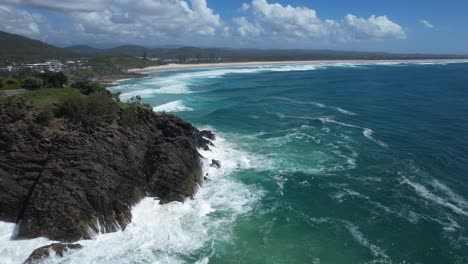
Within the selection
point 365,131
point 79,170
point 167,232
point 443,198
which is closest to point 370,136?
point 365,131

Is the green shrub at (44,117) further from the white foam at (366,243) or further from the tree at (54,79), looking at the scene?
the white foam at (366,243)

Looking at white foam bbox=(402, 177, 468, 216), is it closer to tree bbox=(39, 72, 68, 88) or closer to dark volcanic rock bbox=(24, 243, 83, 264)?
dark volcanic rock bbox=(24, 243, 83, 264)

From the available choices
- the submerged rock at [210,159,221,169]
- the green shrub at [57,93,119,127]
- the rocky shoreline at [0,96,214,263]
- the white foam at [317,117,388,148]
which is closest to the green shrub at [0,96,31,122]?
the rocky shoreline at [0,96,214,263]

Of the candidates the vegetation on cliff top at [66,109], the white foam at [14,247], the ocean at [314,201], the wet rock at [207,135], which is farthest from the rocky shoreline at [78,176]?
the wet rock at [207,135]

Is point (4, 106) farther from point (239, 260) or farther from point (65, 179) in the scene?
point (239, 260)

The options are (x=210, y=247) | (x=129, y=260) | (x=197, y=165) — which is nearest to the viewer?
(x=129, y=260)

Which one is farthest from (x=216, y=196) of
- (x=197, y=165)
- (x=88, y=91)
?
(x=88, y=91)
